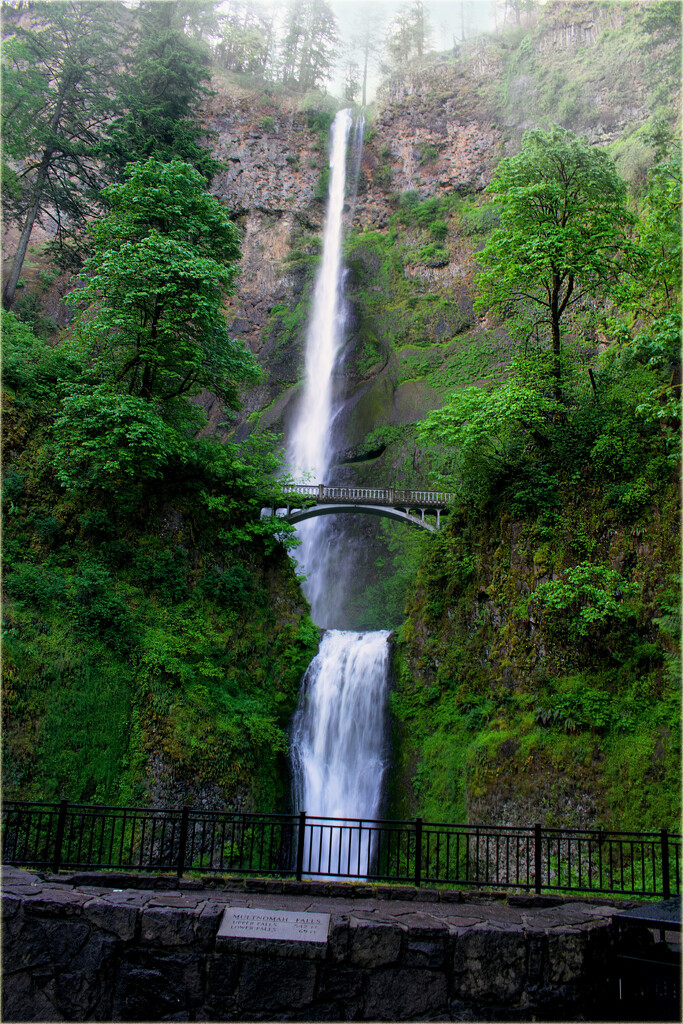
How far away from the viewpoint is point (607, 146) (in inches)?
1348

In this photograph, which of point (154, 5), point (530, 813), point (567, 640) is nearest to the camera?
point (530, 813)

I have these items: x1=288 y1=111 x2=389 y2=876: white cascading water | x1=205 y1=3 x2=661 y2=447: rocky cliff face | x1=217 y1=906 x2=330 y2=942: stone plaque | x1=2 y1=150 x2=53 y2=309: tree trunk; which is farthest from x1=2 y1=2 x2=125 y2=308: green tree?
x1=217 y1=906 x2=330 y2=942: stone plaque

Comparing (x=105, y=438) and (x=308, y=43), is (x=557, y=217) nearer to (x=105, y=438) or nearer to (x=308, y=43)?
(x=105, y=438)

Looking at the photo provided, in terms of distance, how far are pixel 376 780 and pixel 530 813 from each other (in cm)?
597

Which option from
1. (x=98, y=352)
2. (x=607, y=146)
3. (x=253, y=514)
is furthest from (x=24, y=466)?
(x=607, y=146)

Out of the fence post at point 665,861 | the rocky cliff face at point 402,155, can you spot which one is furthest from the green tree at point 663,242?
the rocky cliff face at point 402,155

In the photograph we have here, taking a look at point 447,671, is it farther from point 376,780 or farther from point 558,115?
point 558,115

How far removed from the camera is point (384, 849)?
16016mm

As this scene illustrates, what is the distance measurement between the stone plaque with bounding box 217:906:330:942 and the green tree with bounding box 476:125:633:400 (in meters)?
13.9

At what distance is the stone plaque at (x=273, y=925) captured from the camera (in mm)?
6477

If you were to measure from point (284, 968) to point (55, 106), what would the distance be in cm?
2589

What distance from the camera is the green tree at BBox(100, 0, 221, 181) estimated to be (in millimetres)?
20328

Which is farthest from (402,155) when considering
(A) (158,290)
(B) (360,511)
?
(A) (158,290)

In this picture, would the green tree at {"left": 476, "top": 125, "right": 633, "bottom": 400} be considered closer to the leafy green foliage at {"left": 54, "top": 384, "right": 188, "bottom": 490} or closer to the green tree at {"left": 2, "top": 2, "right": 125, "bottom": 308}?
the leafy green foliage at {"left": 54, "top": 384, "right": 188, "bottom": 490}
